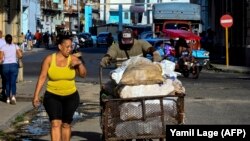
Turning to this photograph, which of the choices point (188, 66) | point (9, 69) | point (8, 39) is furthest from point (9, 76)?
point (188, 66)

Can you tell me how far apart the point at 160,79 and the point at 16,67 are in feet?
28.0

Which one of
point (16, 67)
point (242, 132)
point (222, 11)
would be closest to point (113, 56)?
point (242, 132)

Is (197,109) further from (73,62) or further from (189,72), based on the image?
(189,72)

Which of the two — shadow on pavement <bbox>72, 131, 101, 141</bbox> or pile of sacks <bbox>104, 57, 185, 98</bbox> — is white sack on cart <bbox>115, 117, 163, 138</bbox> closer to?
pile of sacks <bbox>104, 57, 185, 98</bbox>

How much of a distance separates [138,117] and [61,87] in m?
1.40

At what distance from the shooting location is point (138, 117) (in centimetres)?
860

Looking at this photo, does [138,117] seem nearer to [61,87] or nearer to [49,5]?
[61,87]

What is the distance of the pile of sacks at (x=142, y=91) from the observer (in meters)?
8.56

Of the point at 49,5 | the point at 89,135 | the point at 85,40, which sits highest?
the point at 49,5

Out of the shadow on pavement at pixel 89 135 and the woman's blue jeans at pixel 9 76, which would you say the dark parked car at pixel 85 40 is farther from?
the shadow on pavement at pixel 89 135

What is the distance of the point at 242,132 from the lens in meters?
6.82

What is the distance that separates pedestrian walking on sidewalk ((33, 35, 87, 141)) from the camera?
30.8ft

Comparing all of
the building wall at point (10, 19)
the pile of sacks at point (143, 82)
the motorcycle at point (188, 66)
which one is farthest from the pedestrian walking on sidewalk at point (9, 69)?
the motorcycle at point (188, 66)

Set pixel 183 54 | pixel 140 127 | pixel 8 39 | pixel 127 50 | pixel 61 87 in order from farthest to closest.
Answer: pixel 183 54, pixel 8 39, pixel 127 50, pixel 61 87, pixel 140 127
